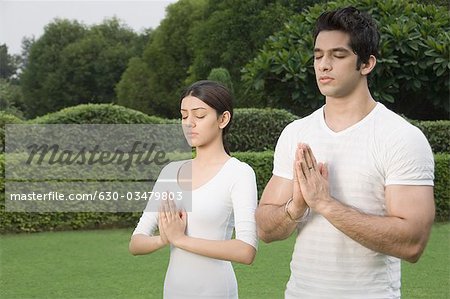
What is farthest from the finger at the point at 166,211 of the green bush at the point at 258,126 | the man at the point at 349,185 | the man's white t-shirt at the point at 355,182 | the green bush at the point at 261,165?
the green bush at the point at 258,126

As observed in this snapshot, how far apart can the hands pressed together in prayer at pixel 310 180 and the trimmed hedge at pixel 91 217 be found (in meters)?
7.44

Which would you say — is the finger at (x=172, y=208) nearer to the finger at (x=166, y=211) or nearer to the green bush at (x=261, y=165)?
the finger at (x=166, y=211)

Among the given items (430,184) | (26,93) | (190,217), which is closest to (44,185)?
(190,217)

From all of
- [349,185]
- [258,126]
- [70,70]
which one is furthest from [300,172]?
[70,70]

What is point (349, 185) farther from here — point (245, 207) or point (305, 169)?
point (245, 207)

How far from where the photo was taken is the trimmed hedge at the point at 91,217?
9117 millimetres

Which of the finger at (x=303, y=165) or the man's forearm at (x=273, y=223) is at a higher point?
the finger at (x=303, y=165)

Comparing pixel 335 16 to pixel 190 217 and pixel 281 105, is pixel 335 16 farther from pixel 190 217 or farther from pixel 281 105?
pixel 281 105

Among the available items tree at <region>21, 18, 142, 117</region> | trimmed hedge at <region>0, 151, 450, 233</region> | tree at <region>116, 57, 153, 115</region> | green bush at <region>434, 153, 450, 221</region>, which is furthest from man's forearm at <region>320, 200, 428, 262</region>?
tree at <region>21, 18, 142, 117</region>

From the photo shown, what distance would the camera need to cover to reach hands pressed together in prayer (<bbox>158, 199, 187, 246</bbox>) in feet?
8.36

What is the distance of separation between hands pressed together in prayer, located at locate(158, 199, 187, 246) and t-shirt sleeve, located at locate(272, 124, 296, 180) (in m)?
0.39

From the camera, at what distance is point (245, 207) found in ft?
8.27

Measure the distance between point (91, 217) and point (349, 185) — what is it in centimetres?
744

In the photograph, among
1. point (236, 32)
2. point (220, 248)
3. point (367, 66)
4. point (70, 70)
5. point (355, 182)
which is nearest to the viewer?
point (355, 182)
